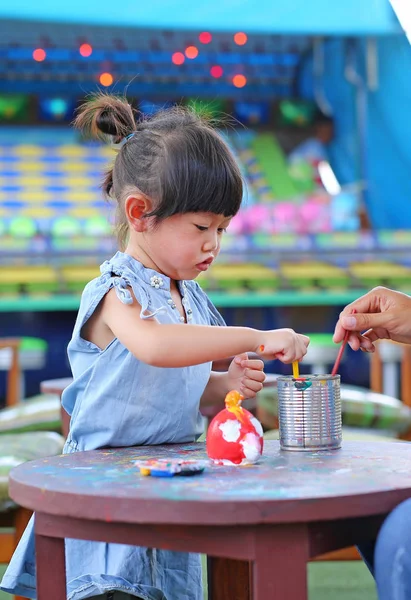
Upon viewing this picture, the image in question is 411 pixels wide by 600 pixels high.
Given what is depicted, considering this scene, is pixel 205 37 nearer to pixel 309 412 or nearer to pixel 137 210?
pixel 137 210

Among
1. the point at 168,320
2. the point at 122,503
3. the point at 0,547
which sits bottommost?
the point at 0,547

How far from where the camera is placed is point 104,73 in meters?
7.45

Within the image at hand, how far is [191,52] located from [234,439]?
6737 mm

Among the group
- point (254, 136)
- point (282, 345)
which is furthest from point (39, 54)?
point (282, 345)

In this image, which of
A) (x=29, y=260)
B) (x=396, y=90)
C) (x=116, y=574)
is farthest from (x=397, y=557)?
(x=396, y=90)

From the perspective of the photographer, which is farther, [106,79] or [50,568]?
[106,79]

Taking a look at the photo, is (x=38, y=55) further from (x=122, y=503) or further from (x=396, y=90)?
(x=122, y=503)

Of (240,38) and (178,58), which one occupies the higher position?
(240,38)

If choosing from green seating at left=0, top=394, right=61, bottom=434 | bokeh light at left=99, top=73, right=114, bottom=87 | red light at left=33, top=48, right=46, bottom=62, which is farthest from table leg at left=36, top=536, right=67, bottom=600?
red light at left=33, top=48, right=46, bottom=62

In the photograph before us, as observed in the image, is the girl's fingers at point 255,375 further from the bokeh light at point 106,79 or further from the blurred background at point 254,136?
the bokeh light at point 106,79

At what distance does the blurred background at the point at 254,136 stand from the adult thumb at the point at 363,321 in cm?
390

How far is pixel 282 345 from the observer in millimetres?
1199

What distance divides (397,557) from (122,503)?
288mm

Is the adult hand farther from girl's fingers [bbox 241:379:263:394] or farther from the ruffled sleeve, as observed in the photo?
the ruffled sleeve
